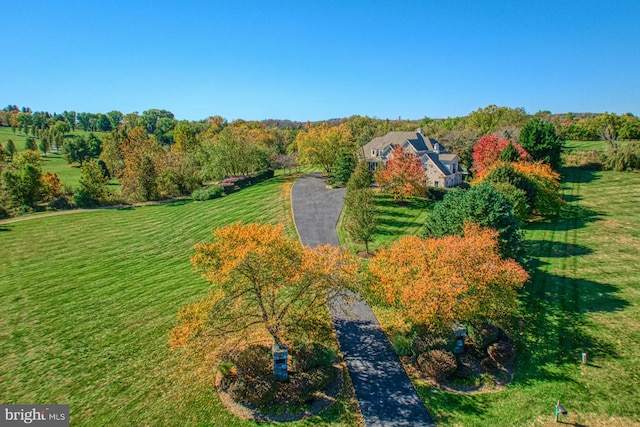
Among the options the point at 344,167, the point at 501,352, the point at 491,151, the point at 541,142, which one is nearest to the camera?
the point at 501,352

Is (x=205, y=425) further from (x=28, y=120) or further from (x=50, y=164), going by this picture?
(x=28, y=120)

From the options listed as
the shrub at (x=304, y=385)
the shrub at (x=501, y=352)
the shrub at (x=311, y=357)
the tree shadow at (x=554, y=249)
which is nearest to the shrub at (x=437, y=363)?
the shrub at (x=501, y=352)

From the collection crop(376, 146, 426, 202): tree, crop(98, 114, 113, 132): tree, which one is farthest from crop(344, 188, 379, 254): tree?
crop(98, 114, 113, 132): tree

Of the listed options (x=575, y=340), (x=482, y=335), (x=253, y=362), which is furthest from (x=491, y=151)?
(x=253, y=362)

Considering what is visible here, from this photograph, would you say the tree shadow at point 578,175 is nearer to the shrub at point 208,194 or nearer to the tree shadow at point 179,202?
the shrub at point 208,194

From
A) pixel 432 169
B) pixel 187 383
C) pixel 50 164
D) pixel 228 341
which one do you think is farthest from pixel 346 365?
pixel 50 164

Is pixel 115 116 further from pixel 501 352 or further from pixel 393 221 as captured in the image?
pixel 501 352
